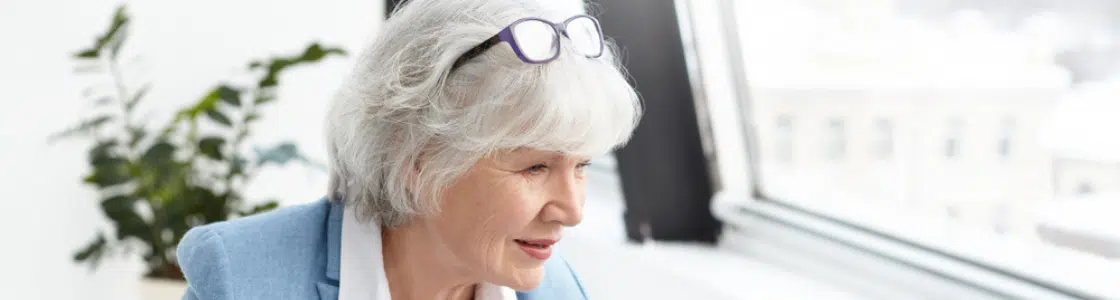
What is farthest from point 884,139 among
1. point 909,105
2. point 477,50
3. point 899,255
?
point 477,50

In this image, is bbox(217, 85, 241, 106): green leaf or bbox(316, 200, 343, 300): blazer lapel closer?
bbox(316, 200, 343, 300): blazer lapel

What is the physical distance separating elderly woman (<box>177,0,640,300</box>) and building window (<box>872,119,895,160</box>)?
869 mm

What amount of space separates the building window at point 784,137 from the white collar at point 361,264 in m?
1.08

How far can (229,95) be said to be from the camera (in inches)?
97.7

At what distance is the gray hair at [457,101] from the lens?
1.17 metres

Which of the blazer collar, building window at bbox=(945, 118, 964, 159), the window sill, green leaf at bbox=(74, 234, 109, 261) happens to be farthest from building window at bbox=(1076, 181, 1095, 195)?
green leaf at bbox=(74, 234, 109, 261)

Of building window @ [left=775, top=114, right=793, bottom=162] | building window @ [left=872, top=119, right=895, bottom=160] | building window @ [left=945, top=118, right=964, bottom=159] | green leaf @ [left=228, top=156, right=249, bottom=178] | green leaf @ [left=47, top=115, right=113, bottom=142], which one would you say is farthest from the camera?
green leaf @ [left=228, top=156, right=249, bottom=178]

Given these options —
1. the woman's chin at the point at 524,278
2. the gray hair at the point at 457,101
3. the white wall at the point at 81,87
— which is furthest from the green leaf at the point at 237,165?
the woman's chin at the point at 524,278

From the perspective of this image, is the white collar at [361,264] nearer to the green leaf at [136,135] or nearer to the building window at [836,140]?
the building window at [836,140]

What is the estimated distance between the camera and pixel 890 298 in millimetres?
1947

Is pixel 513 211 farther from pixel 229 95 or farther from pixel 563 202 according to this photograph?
pixel 229 95

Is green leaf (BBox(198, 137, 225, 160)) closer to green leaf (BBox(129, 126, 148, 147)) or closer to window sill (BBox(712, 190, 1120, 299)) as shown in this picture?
green leaf (BBox(129, 126, 148, 147))

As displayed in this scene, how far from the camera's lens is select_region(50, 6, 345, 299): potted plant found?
249 centimetres

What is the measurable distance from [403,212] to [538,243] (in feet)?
0.60
